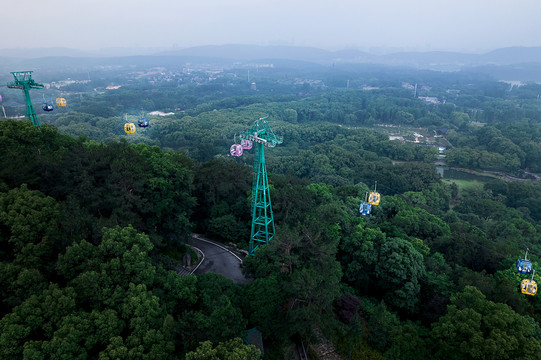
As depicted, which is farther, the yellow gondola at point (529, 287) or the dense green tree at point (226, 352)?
the yellow gondola at point (529, 287)

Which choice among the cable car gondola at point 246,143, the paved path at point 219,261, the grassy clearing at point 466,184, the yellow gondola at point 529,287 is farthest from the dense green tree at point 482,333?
the grassy clearing at point 466,184

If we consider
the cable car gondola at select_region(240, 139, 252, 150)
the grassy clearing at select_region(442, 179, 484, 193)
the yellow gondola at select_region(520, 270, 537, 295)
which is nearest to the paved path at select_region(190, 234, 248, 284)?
the cable car gondola at select_region(240, 139, 252, 150)

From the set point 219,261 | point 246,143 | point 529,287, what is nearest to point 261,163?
point 246,143

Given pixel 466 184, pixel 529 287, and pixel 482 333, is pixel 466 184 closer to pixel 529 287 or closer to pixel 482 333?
pixel 529 287

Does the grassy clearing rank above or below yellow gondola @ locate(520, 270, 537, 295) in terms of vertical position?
below

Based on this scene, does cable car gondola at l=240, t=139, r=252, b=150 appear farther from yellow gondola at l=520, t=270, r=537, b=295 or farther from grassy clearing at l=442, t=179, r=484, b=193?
grassy clearing at l=442, t=179, r=484, b=193

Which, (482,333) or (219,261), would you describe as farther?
(219,261)

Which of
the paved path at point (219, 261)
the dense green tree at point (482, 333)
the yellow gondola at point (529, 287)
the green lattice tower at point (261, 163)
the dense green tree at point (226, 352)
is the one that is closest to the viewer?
the dense green tree at point (226, 352)

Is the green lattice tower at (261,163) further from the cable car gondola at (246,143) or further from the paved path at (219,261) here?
the paved path at (219,261)
